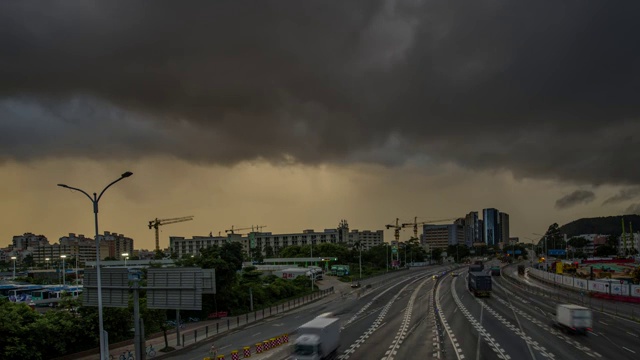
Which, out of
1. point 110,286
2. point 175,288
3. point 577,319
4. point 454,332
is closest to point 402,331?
point 454,332

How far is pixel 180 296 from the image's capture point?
30359mm

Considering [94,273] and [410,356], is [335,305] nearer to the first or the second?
[410,356]

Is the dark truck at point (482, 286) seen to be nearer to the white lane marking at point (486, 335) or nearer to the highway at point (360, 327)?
the highway at point (360, 327)

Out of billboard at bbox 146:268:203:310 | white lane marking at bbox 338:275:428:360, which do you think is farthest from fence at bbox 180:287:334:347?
billboard at bbox 146:268:203:310

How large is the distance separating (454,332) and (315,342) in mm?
22145

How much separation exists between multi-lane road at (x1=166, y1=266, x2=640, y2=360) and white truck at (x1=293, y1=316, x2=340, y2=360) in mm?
3779

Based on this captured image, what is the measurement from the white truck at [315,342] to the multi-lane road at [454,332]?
12.4 feet

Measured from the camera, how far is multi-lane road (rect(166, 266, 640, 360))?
3831 cm

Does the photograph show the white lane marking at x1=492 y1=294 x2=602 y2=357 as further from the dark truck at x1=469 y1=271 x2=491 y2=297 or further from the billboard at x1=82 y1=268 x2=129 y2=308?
the billboard at x1=82 y1=268 x2=129 y2=308

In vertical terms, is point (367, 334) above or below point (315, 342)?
below

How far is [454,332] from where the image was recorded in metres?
48.6

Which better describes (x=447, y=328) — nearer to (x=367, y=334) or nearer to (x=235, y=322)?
(x=367, y=334)

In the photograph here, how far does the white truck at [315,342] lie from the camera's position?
3231cm

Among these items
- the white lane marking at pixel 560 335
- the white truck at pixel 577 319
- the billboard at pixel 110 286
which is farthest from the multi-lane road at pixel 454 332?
the billboard at pixel 110 286
